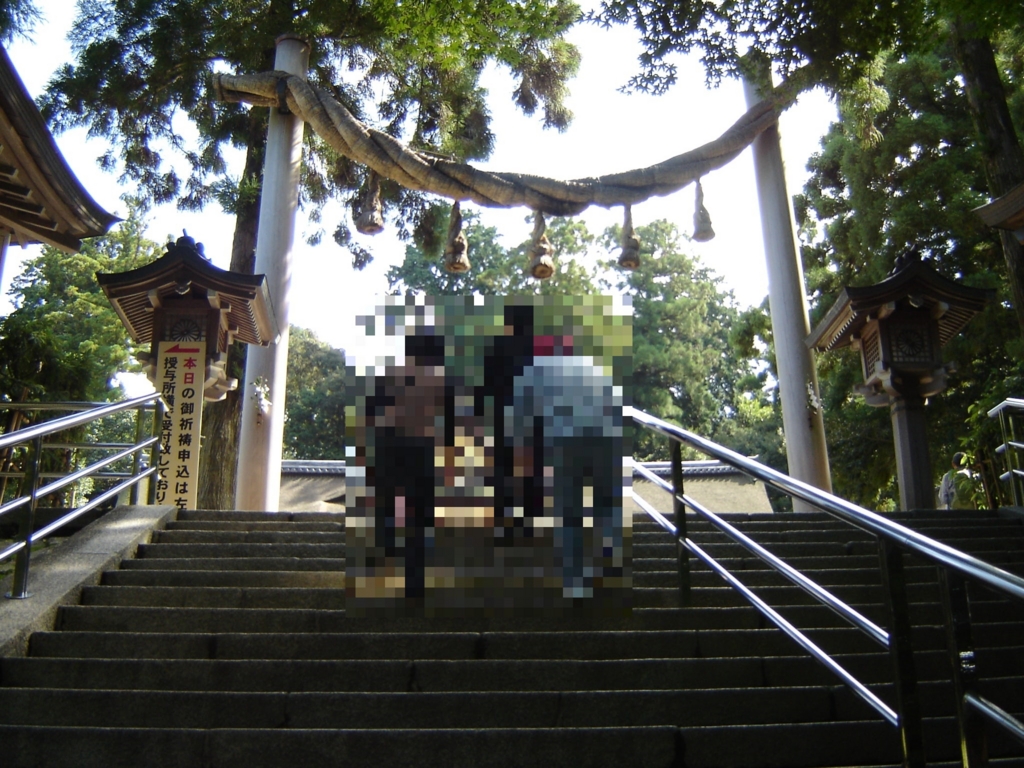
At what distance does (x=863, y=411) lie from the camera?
1425 cm

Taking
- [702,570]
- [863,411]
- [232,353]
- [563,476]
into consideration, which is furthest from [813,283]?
[563,476]

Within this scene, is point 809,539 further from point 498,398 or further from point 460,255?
point 460,255

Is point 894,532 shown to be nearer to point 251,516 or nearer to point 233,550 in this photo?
point 233,550

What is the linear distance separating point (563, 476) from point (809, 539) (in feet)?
9.13

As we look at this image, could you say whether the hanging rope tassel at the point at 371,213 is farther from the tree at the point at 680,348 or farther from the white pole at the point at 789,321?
the tree at the point at 680,348

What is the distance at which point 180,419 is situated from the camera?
6.93 meters

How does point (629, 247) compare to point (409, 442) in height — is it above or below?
above

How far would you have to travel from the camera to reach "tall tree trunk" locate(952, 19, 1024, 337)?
786cm

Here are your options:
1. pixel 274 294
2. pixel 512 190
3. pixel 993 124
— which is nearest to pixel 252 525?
pixel 274 294

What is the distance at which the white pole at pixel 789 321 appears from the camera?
9805 mm

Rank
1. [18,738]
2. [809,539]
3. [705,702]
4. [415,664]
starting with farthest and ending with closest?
1. [809,539]
2. [415,664]
3. [705,702]
4. [18,738]

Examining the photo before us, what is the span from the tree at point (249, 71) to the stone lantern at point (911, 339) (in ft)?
15.0

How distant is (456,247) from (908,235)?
728 centimetres

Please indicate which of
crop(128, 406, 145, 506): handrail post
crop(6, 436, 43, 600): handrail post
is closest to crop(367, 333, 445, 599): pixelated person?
crop(6, 436, 43, 600): handrail post
